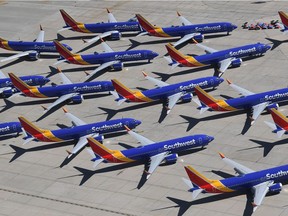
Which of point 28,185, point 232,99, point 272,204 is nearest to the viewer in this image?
point 272,204

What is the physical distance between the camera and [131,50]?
170125 millimetres

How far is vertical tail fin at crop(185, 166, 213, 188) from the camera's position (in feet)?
382

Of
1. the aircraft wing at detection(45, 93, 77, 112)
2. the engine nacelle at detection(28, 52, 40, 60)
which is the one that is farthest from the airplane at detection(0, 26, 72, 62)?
the aircraft wing at detection(45, 93, 77, 112)

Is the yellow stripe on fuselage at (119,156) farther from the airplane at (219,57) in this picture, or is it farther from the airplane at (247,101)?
the airplane at (219,57)

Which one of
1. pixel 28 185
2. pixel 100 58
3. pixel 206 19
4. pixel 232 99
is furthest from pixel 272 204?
pixel 206 19

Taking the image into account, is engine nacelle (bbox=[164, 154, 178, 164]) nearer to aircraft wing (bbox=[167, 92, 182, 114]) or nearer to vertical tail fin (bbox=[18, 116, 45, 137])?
aircraft wing (bbox=[167, 92, 182, 114])

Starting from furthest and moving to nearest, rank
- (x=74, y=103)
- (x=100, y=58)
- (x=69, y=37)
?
(x=69, y=37) < (x=100, y=58) < (x=74, y=103)

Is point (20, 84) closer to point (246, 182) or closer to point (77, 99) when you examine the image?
point (77, 99)

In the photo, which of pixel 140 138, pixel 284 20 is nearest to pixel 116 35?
pixel 284 20

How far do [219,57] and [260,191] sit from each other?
4816cm

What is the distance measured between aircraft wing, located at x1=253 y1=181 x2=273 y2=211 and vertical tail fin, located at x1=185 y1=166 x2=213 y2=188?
7.11m

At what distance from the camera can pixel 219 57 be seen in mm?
159875

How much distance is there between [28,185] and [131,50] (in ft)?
170

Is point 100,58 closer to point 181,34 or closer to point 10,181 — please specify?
point 181,34
